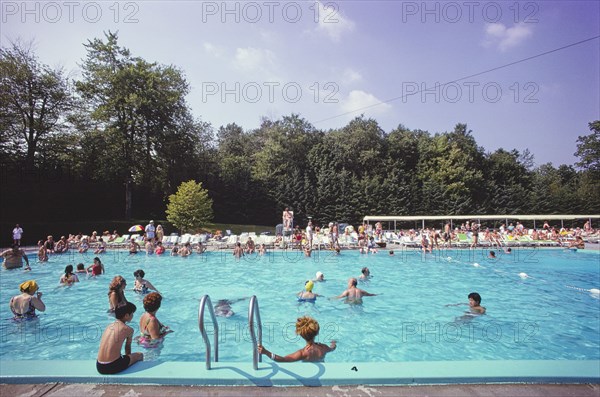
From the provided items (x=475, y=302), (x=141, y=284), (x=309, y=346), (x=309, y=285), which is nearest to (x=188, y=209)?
(x=141, y=284)

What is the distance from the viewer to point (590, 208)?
137ft

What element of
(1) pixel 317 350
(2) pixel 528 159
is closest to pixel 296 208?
(1) pixel 317 350

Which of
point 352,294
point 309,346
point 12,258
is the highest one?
point 12,258

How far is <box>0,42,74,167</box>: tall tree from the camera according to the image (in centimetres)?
2597

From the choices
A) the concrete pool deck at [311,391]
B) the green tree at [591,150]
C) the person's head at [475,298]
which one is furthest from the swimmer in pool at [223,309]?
the green tree at [591,150]

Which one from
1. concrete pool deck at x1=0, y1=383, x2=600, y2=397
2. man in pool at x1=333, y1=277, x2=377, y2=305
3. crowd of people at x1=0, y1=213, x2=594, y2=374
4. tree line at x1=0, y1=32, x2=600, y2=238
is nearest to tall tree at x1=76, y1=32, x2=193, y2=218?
tree line at x1=0, y1=32, x2=600, y2=238

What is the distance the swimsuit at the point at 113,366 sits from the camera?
3216 millimetres

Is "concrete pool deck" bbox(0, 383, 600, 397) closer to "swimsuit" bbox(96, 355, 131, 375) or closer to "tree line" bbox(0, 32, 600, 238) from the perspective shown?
"swimsuit" bbox(96, 355, 131, 375)

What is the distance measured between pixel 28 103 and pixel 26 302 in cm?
2796

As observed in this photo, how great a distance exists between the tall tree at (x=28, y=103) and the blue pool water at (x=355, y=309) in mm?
16787

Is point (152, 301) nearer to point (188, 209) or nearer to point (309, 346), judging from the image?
point (309, 346)

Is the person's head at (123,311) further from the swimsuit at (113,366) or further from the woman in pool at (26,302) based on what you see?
the woman in pool at (26,302)

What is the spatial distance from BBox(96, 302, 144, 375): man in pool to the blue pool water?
2379mm

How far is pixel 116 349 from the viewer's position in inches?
148
